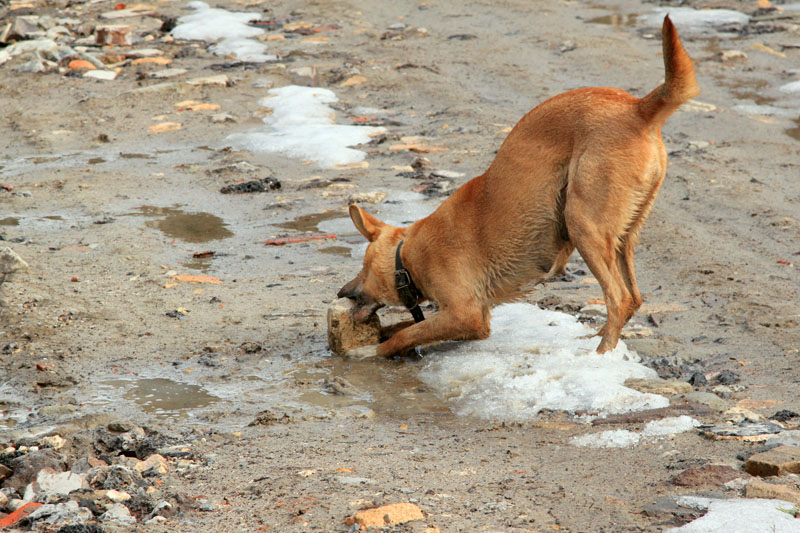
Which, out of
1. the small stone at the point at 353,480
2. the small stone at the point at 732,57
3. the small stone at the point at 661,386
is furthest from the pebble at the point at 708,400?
the small stone at the point at 732,57

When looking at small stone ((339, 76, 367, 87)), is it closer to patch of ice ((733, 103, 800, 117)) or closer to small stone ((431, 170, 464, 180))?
small stone ((431, 170, 464, 180))

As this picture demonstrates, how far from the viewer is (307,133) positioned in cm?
1156

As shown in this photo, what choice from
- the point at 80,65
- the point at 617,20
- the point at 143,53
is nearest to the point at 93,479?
the point at 80,65

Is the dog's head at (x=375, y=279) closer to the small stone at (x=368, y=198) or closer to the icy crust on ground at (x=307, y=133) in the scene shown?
the small stone at (x=368, y=198)

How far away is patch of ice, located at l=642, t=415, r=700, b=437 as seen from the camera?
434 centimetres

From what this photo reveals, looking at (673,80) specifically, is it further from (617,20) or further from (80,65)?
(617,20)

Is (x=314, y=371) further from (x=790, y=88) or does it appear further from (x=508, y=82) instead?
(x=790, y=88)

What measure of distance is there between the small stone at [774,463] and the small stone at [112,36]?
1586 centimetres

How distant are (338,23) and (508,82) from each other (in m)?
5.85

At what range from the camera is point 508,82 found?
13531 millimetres

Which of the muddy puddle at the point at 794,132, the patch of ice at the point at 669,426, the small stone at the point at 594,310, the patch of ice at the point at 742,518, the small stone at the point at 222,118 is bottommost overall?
the small stone at the point at 222,118

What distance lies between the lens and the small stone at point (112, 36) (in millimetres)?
16656

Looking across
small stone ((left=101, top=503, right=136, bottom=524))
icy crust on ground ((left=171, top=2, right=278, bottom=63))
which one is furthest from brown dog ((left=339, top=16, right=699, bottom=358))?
icy crust on ground ((left=171, top=2, right=278, bottom=63))

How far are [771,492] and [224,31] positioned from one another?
16.4 m
